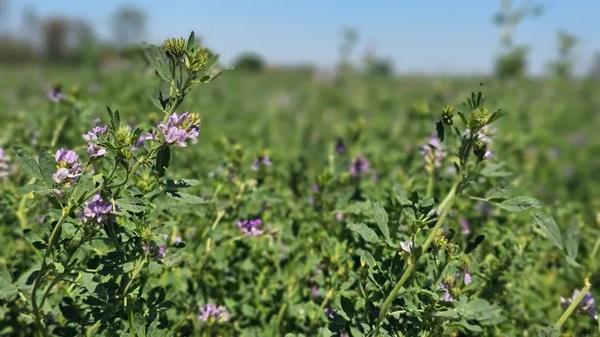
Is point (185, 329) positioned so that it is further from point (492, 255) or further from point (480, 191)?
point (480, 191)

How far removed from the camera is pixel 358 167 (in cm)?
291

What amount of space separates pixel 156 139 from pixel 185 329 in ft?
2.69

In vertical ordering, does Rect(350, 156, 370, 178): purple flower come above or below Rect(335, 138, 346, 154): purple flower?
below

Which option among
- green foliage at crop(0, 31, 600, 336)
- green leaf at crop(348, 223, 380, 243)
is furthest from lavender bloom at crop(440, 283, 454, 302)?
green leaf at crop(348, 223, 380, 243)

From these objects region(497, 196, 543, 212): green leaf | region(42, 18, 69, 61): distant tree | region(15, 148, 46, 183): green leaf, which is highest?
region(15, 148, 46, 183): green leaf

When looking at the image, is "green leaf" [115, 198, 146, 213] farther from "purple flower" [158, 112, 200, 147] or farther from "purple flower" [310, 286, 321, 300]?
"purple flower" [310, 286, 321, 300]

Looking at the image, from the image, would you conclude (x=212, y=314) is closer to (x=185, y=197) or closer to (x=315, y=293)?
(x=315, y=293)

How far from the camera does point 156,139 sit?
1.45 metres

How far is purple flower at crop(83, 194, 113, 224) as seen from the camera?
1.47m

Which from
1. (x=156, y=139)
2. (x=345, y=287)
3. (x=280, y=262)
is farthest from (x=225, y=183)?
(x=156, y=139)

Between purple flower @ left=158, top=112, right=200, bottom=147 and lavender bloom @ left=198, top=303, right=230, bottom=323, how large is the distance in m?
0.69

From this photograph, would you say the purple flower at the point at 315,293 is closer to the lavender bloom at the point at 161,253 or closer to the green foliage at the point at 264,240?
the green foliage at the point at 264,240

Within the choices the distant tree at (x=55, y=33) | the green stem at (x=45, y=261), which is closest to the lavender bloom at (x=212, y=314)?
the green stem at (x=45, y=261)

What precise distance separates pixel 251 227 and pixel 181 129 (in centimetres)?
79
